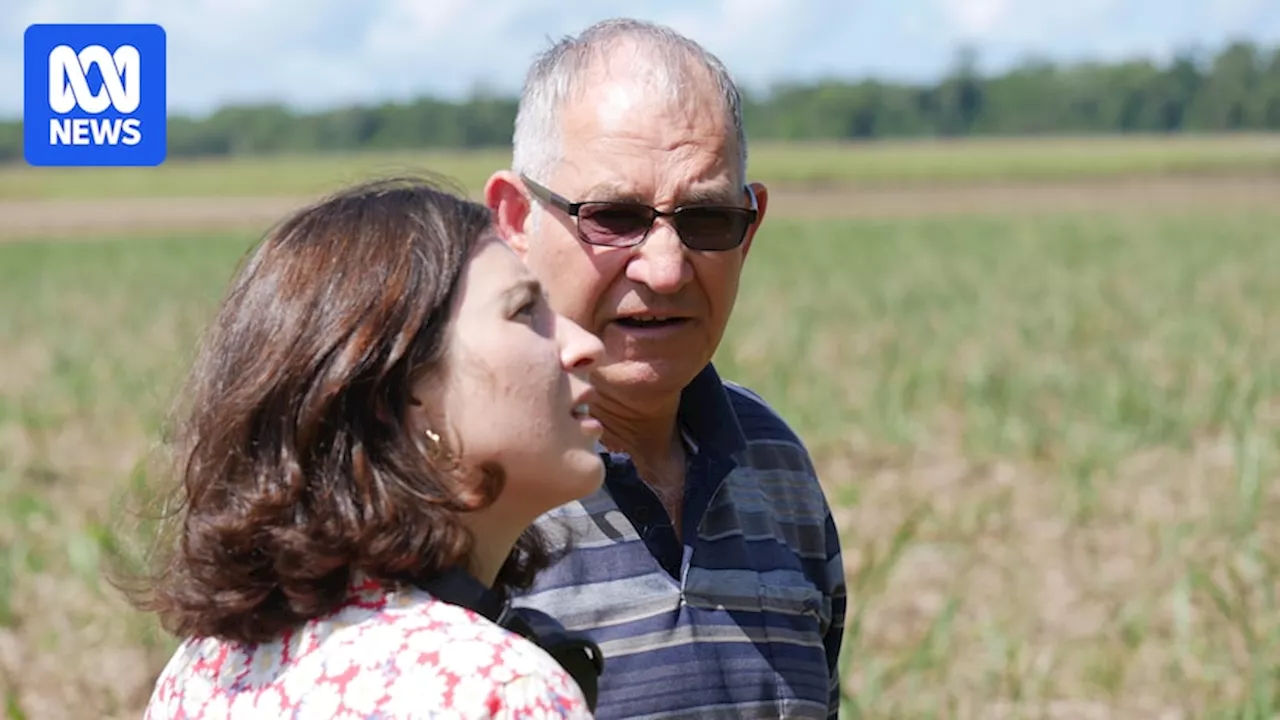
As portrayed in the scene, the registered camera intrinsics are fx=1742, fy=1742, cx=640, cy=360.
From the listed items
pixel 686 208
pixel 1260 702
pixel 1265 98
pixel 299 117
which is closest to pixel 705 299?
pixel 686 208

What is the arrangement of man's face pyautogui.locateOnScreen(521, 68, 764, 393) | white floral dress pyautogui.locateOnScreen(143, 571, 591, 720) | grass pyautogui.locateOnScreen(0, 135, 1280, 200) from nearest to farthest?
white floral dress pyautogui.locateOnScreen(143, 571, 591, 720) < man's face pyautogui.locateOnScreen(521, 68, 764, 393) < grass pyautogui.locateOnScreen(0, 135, 1280, 200)

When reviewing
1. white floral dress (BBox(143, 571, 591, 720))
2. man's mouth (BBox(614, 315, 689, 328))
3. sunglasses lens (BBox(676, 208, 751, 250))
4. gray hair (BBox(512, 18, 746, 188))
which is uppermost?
gray hair (BBox(512, 18, 746, 188))

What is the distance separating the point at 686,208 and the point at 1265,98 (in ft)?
246

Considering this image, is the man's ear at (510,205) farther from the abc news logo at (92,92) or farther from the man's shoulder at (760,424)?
the abc news logo at (92,92)

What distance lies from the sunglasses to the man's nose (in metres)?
0.01

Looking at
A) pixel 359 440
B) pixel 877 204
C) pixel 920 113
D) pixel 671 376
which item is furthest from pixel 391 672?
pixel 920 113

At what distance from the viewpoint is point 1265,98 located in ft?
236

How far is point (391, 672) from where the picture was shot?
1382 mm

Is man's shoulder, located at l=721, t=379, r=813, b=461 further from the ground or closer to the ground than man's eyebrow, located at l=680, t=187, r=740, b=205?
closer to the ground

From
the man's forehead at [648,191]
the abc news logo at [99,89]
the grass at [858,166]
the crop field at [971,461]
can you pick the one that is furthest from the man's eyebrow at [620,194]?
the grass at [858,166]

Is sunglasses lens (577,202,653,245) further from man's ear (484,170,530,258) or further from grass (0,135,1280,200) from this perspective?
grass (0,135,1280,200)

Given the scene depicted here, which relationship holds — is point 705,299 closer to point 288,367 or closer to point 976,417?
point 288,367

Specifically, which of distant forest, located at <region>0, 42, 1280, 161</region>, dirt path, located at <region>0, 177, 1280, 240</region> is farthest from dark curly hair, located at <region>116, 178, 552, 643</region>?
distant forest, located at <region>0, 42, 1280, 161</region>

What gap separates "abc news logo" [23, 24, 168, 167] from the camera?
7.02 meters
